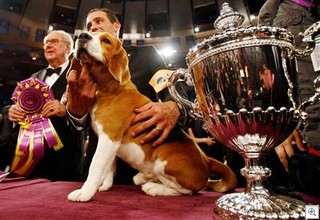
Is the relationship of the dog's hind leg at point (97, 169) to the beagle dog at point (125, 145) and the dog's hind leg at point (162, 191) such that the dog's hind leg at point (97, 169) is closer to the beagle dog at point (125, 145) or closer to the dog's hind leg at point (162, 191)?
the beagle dog at point (125, 145)

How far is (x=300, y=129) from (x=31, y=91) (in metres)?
1.31

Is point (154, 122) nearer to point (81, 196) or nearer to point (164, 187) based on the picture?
point (164, 187)

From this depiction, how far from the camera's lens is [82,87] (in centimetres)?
77

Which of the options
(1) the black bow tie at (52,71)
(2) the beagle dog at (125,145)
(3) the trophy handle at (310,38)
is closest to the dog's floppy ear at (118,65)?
(2) the beagle dog at (125,145)

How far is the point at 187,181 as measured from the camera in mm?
682

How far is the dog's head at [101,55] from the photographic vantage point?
71 centimetres

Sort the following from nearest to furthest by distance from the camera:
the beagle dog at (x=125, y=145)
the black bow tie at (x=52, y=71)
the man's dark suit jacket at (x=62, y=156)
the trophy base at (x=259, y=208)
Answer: the trophy base at (x=259, y=208) → the beagle dog at (x=125, y=145) → the man's dark suit jacket at (x=62, y=156) → the black bow tie at (x=52, y=71)

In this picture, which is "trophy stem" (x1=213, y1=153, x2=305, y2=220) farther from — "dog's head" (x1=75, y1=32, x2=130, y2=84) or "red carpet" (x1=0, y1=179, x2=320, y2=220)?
"dog's head" (x1=75, y1=32, x2=130, y2=84)

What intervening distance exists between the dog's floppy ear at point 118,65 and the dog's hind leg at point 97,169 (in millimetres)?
197

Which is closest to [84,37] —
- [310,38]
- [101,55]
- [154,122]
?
[101,55]

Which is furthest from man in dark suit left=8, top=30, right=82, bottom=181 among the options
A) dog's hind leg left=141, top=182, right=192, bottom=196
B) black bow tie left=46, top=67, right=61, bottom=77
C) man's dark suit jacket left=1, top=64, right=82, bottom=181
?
dog's hind leg left=141, top=182, right=192, bottom=196

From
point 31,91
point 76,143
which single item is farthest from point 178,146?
point 76,143

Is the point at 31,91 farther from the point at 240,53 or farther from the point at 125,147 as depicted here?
the point at 240,53

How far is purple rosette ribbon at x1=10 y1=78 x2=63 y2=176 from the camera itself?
120 cm
